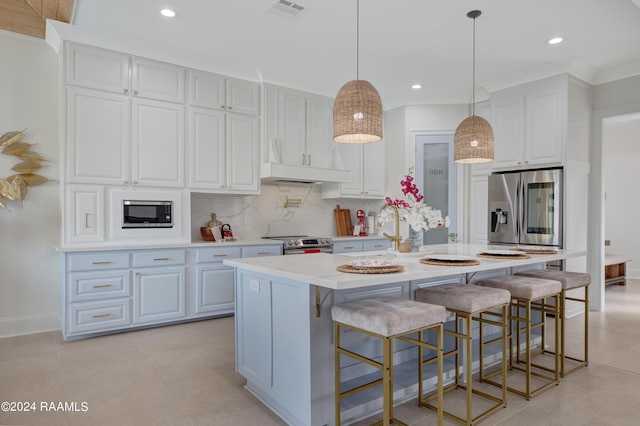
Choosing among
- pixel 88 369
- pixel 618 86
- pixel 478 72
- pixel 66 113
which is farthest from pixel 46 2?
pixel 618 86

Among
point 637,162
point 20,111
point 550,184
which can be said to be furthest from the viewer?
point 637,162

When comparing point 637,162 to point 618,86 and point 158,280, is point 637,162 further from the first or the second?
point 158,280

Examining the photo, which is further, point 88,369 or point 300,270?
point 88,369

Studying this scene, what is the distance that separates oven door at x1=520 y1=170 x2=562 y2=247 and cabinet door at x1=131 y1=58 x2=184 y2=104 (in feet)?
13.0

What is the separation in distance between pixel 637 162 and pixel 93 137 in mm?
8180

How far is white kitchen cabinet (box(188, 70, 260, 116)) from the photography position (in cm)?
420

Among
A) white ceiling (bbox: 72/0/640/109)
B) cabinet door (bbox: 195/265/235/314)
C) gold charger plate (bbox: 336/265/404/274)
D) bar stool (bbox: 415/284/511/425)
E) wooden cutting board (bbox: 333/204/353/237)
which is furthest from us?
wooden cutting board (bbox: 333/204/353/237)

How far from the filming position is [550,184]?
4418 mm

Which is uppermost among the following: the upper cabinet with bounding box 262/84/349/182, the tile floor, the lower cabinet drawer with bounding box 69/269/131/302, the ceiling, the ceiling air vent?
the ceiling

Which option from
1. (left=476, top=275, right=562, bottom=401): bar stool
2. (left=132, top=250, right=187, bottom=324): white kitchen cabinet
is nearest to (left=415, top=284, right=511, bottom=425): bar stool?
(left=476, top=275, right=562, bottom=401): bar stool

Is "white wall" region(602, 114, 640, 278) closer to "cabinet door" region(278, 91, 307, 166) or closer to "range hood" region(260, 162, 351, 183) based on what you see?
"range hood" region(260, 162, 351, 183)

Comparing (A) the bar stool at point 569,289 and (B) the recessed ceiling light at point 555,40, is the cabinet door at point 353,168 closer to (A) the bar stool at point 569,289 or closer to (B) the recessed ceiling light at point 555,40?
(B) the recessed ceiling light at point 555,40

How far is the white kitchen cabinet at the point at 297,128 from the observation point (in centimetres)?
A: 471

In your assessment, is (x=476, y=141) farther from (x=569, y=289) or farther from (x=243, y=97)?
(x=243, y=97)
